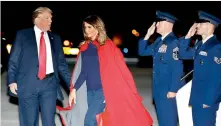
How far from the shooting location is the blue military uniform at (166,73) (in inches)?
219

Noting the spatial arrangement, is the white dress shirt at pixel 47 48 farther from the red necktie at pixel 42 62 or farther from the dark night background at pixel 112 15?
the dark night background at pixel 112 15

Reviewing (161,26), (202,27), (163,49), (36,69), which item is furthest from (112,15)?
(202,27)

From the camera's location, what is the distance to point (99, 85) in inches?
194

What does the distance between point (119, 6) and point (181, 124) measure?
1919 centimetres

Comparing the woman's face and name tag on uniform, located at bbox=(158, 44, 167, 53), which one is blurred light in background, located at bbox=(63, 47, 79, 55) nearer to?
name tag on uniform, located at bbox=(158, 44, 167, 53)

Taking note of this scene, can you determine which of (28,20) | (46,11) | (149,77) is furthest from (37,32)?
(28,20)

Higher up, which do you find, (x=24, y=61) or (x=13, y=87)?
(x=24, y=61)

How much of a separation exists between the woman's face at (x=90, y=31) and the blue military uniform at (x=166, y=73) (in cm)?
113

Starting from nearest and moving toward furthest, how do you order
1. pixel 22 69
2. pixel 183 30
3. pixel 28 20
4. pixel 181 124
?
pixel 22 69
pixel 181 124
pixel 183 30
pixel 28 20

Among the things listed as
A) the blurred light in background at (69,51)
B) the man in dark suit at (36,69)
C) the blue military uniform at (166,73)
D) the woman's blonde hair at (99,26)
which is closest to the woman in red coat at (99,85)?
the woman's blonde hair at (99,26)

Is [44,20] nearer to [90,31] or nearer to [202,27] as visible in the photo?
[90,31]

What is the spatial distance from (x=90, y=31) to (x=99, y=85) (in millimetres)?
630

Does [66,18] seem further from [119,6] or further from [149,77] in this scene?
[149,77]

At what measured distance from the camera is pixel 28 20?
72.7 ft
